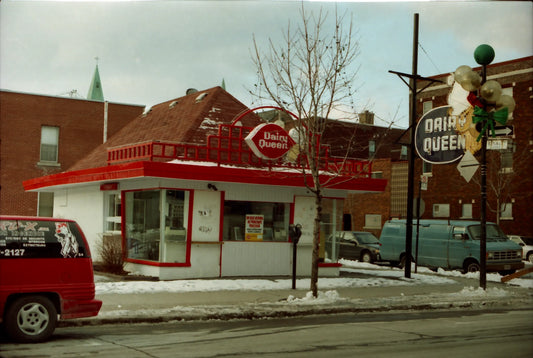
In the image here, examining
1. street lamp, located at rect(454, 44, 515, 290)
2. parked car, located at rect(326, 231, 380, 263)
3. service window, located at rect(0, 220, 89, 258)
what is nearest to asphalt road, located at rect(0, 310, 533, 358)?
service window, located at rect(0, 220, 89, 258)

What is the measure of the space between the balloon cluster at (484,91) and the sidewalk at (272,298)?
4.78m

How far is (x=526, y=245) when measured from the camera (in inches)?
1318

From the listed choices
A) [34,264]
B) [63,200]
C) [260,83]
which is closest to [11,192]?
[63,200]

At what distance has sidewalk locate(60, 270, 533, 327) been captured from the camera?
11.9m

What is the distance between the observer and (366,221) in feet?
161

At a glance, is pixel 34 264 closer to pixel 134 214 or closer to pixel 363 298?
pixel 363 298

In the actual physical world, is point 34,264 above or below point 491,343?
above

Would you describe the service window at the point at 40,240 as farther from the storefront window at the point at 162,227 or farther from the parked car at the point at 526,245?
the parked car at the point at 526,245

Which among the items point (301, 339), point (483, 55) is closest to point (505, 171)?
point (483, 55)

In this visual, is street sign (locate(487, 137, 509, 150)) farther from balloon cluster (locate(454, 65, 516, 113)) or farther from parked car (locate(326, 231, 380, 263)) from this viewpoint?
parked car (locate(326, 231, 380, 263))

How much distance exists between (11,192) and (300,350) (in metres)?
27.2

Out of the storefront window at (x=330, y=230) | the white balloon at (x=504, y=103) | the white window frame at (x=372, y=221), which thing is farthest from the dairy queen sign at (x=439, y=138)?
the white window frame at (x=372, y=221)

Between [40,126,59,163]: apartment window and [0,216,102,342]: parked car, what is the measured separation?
25.4 metres

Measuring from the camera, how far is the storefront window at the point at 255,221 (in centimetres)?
1856
